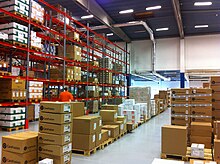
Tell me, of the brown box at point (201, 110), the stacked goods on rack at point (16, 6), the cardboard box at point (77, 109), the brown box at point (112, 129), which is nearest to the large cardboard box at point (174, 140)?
the brown box at point (201, 110)

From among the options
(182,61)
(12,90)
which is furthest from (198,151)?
(182,61)

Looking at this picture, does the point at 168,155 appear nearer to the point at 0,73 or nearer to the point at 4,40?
the point at 0,73

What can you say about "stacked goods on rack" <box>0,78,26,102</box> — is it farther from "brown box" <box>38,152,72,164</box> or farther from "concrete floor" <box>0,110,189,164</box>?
"brown box" <box>38,152,72,164</box>

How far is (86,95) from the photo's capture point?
12242mm

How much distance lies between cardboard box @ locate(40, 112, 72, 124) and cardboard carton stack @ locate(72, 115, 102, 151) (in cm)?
111

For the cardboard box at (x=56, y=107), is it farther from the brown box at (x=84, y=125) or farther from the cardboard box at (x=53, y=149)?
the brown box at (x=84, y=125)

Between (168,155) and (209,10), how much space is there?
11112mm

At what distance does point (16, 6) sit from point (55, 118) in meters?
5.09

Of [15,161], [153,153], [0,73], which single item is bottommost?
[153,153]

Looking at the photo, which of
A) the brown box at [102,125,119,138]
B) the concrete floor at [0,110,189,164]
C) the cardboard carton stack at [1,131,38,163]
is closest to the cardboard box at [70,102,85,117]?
the concrete floor at [0,110,189,164]

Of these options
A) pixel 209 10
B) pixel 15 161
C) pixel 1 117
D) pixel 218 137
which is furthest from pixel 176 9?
pixel 15 161

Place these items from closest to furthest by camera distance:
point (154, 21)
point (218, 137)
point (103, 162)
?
point (103, 162), point (218, 137), point (154, 21)

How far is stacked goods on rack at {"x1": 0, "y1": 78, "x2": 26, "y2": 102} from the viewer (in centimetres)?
714

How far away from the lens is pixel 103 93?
1463cm
